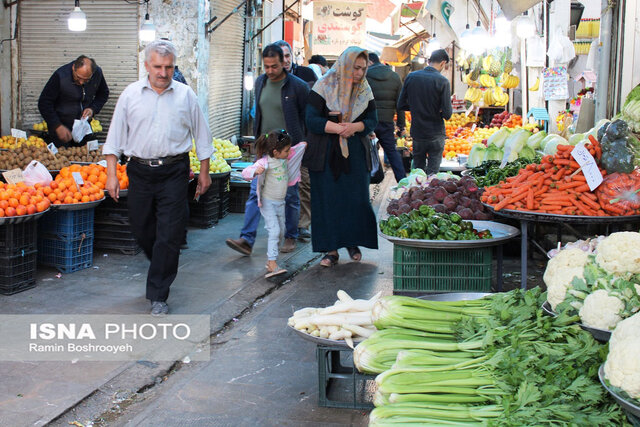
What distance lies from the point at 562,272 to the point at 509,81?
42.3 ft

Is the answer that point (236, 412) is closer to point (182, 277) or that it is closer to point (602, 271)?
point (602, 271)

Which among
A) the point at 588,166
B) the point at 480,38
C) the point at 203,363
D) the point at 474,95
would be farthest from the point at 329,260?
the point at 474,95

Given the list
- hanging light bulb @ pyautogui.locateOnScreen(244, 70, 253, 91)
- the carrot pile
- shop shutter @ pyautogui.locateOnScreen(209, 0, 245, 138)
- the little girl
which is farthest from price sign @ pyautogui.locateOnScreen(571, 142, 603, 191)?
hanging light bulb @ pyautogui.locateOnScreen(244, 70, 253, 91)

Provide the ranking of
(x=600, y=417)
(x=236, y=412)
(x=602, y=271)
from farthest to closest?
(x=236, y=412) → (x=602, y=271) → (x=600, y=417)

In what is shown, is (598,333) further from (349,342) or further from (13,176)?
(13,176)

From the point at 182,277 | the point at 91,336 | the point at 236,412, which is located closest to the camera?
the point at 236,412

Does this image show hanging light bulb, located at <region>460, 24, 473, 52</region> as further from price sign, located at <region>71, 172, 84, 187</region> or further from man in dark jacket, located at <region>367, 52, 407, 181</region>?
price sign, located at <region>71, 172, 84, 187</region>

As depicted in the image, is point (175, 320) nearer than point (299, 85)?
Yes

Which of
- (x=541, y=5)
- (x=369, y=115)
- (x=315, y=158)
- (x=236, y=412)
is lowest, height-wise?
(x=236, y=412)

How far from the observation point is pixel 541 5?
1302cm

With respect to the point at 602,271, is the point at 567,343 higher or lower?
lower

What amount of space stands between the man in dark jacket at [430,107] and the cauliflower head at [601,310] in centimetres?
720

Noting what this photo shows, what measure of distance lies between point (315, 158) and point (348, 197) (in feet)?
1.62

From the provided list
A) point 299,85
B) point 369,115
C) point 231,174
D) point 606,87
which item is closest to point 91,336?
point 369,115
